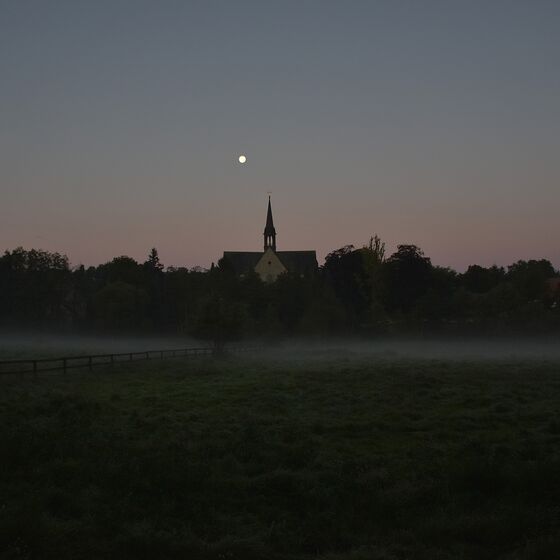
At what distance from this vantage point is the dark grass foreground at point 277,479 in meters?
8.52

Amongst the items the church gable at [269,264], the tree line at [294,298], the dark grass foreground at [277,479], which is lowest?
the dark grass foreground at [277,479]

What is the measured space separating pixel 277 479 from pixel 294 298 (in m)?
78.7

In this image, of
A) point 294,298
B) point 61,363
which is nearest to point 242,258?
point 294,298

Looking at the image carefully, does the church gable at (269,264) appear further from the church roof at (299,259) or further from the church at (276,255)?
the church roof at (299,259)

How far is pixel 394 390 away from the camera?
86.6 ft

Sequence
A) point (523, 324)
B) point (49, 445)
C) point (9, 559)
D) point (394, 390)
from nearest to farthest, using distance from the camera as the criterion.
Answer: point (9, 559) → point (49, 445) → point (394, 390) → point (523, 324)

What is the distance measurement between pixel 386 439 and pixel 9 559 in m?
10.6

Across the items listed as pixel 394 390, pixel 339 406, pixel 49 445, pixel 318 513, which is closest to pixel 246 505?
pixel 318 513

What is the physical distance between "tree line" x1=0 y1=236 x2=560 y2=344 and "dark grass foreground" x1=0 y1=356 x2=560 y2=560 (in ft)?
188

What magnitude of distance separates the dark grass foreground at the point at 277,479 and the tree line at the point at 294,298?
188 ft

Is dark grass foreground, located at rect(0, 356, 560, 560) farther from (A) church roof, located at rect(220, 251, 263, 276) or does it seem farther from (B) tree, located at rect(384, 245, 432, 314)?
(A) church roof, located at rect(220, 251, 263, 276)

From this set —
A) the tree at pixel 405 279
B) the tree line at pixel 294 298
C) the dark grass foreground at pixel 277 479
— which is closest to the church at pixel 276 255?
the tree line at pixel 294 298

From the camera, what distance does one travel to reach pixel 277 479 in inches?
460

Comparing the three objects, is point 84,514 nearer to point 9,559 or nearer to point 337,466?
point 9,559
